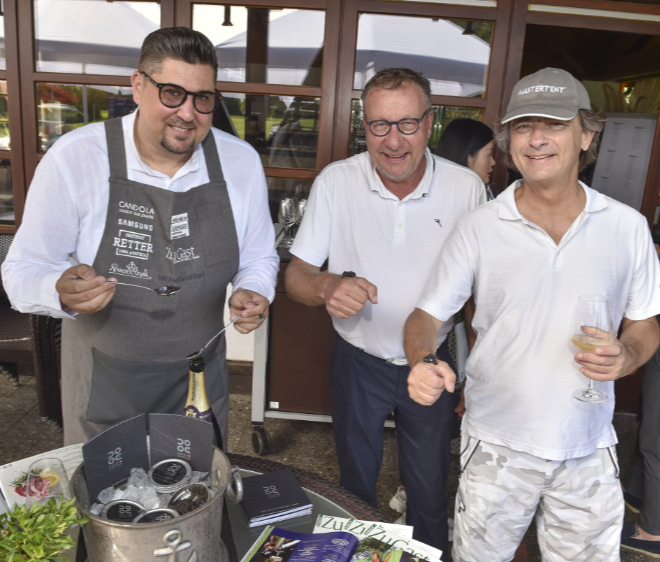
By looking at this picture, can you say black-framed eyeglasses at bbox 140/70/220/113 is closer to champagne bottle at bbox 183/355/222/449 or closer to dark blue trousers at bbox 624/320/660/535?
champagne bottle at bbox 183/355/222/449

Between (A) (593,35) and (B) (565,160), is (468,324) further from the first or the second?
(A) (593,35)

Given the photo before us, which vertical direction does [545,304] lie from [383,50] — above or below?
below

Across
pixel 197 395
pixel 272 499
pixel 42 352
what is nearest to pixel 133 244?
pixel 197 395

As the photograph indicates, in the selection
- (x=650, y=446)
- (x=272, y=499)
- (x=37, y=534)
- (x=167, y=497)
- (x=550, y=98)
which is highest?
(x=550, y=98)

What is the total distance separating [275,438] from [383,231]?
1.88 meters

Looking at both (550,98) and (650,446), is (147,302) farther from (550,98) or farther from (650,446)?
(650,446)

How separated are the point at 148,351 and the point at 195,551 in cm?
86

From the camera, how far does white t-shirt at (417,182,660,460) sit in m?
1.56

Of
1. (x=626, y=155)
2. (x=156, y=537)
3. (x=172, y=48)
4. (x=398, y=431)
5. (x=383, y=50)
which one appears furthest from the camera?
(x=626, y=155)

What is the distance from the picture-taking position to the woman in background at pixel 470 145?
2.91 m

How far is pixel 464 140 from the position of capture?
9.55 ft

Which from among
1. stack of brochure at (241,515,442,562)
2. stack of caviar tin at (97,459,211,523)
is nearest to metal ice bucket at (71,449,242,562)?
stack of caviar tin at (97,459,211,523)

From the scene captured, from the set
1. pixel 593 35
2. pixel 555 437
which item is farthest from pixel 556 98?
pixel 593 35

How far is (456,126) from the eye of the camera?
298 centimetres
